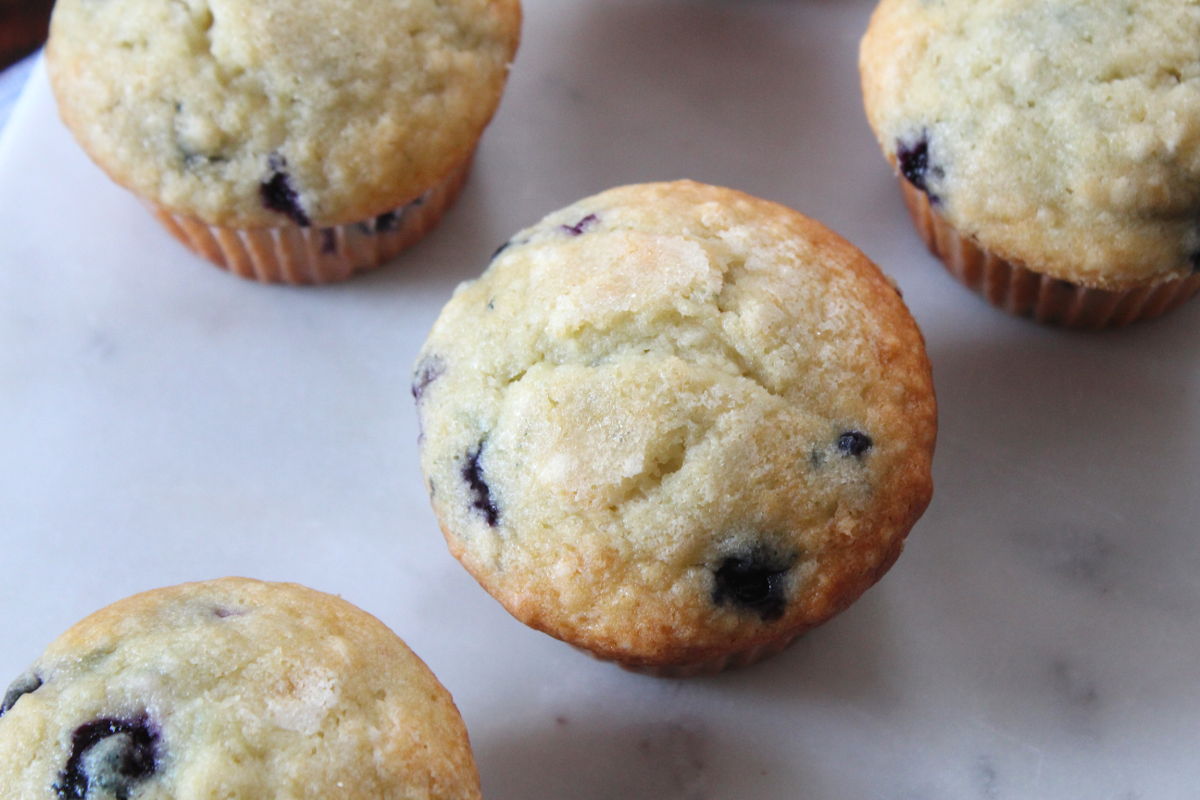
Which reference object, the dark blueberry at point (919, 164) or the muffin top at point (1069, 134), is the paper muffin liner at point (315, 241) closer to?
the dark blueberry at point (919, 164)

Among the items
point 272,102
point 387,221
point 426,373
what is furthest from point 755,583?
point 272,102

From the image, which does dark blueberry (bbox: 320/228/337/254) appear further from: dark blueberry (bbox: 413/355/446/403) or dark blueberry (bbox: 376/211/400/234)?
dark blueberry (bbox: 413/355/446/403)

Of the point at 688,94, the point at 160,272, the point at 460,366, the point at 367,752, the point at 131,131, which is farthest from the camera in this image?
the point at 688,94

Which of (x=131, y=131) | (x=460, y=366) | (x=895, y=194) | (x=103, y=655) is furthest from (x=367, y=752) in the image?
(x=895, y=194)

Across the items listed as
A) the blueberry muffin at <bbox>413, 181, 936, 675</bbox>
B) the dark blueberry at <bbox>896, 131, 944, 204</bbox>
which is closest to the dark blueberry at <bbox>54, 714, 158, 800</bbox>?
the blueberry muffin at <bbox>413, 181, 936, 675</bbox>

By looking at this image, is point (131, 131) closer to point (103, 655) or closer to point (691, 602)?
point (103, 655)

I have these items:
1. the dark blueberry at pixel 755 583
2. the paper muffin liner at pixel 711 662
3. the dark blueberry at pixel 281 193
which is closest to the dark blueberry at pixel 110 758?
the paper muffin liner at pixel 711 662
